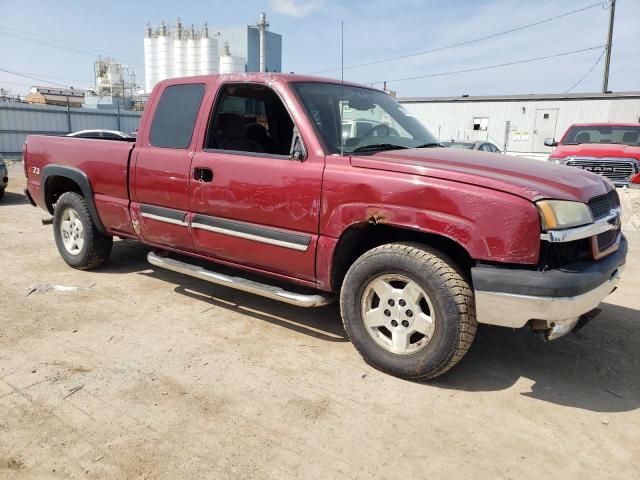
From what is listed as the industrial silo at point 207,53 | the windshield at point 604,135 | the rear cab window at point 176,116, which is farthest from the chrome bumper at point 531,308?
the industrial silo at point 207,53

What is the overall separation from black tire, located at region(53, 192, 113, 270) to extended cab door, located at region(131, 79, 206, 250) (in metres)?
0.86

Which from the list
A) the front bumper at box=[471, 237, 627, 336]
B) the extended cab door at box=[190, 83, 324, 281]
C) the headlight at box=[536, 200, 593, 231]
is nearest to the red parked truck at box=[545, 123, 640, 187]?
the headlight at box=[536, 200, 593, 231]

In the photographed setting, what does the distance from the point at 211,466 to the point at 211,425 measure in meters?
0.34

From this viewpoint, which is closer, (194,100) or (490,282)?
(490,282)

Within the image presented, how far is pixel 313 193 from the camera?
3.41m

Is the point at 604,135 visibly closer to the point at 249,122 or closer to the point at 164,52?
the point at 249,122

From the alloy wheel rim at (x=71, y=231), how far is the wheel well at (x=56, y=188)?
0.90 ft

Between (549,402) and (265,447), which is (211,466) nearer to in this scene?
(265,447)

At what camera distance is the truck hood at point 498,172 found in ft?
9.27

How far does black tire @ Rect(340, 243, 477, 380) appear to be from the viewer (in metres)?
2.96

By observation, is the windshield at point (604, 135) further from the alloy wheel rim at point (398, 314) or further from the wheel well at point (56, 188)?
the wheel well at point (56, 188)

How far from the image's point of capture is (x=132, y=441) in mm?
2555

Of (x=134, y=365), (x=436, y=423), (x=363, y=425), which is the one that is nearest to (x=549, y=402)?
(x=436, y=423)

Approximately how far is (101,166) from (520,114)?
957 inches
